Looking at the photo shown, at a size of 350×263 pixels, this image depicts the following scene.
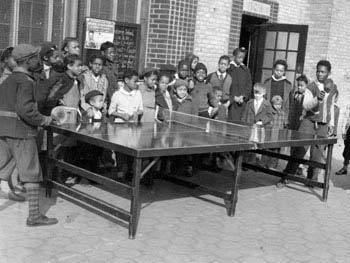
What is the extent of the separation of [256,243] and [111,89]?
3406 mm

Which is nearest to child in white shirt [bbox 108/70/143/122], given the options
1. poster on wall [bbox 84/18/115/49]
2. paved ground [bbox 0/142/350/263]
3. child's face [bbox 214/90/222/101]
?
paved ground [bbox 0/142/350/263]

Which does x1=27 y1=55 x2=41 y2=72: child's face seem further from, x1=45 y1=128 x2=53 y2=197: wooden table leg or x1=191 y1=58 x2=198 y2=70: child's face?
x1=191 y1=58 x2=198 y2=70: child's face

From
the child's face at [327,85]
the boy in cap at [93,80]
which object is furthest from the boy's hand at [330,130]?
the boy in cap at [93,80]

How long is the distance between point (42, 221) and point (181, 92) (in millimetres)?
3144

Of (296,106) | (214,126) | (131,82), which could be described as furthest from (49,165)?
(296,106)

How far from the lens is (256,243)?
557 centimetres

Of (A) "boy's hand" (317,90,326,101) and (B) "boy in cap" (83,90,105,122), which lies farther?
(A) "boy's hand" (317,90,326,101)

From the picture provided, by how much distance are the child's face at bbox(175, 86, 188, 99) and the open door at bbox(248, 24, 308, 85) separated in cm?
565

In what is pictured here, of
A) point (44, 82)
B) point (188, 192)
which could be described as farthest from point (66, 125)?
point (188, 192)

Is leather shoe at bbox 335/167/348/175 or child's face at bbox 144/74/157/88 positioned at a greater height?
child's face at bbox 144/74/157/88

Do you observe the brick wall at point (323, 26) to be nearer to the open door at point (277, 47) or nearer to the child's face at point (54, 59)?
the open door at point (277, 47)

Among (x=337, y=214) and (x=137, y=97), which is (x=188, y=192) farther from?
(x=337, y=214)

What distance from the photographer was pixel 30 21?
841 centimetres

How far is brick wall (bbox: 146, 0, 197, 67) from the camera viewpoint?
9.99 metres
